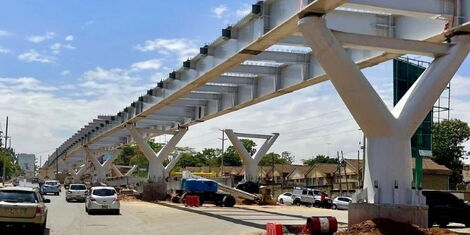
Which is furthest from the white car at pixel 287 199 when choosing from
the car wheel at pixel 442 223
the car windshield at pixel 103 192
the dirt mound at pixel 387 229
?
the dirt mound at pixel 387 229

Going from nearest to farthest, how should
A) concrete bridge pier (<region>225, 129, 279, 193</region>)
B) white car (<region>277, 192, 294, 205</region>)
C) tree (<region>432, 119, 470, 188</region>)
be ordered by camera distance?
concrete bridge pier (<region>225, 129, 279, 193</region>) → white car (<region>277, 192, 294, 205</region>) → tree (<region>432, 119, 470, 188</region>)

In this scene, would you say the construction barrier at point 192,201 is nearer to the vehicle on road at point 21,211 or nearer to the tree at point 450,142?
the vehicle on road at point 21,211

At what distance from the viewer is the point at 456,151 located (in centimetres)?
10075

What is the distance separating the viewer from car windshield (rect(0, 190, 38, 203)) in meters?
19.1

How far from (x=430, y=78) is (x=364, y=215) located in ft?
14.0

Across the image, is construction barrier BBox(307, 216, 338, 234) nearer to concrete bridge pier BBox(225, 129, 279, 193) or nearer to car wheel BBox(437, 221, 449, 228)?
car wheel BBox(437, 221, 449, 228)

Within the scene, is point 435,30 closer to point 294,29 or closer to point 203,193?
point 294,29

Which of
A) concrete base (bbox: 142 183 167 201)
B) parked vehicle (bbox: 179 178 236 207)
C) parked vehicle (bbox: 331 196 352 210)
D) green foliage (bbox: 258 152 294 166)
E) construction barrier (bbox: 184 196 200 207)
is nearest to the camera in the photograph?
construction barrier (bbox: 184 196 200 207)

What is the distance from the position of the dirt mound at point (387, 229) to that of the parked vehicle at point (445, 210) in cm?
978

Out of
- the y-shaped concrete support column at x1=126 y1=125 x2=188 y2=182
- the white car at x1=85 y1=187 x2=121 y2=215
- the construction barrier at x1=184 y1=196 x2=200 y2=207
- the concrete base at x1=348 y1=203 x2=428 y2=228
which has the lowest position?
the construction barrier at x1=184 y1=196 x2=200 y2=207

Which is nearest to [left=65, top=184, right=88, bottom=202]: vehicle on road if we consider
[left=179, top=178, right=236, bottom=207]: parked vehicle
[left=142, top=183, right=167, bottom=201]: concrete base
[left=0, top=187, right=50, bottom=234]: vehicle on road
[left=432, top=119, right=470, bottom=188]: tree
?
[left=142, top=183, right=167, bottom=201]: concrete base

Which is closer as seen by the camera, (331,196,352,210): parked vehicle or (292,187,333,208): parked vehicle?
(331,196,352,210): parked vehicle

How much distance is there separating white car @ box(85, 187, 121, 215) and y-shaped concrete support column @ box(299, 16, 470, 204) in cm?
1695

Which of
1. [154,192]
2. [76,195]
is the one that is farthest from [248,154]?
[76,195]
